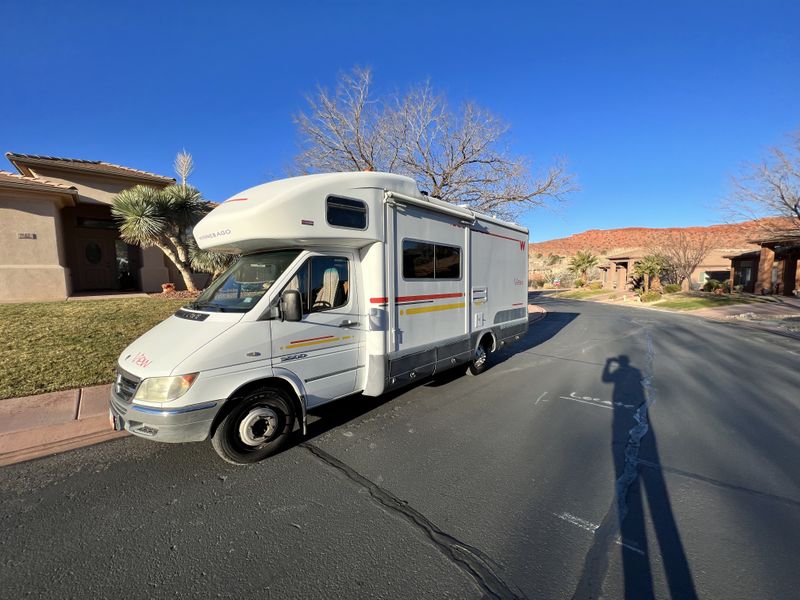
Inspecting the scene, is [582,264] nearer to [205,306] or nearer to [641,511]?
[641,511]

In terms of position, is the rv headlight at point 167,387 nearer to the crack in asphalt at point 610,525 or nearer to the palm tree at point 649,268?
the crack in asphalt at point 610,525

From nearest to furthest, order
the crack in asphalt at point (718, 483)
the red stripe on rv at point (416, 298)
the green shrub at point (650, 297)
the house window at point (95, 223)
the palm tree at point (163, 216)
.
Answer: the crack in asphalt at point (718, 483)
the red stripe on rv at point (416, 298)
the palm tree at point (163, 216)
the house window at point (95, 223)
the green shrub at point (650, 297)

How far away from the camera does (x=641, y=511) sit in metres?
2.99

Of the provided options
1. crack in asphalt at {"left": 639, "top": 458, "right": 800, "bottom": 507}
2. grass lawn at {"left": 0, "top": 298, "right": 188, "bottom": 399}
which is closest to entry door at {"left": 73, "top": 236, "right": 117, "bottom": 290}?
grass lawn at {"left": 0, "top": 298, "right": 188, "bottom": 399}

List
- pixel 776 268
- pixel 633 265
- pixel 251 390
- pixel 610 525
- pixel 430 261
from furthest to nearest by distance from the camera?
pixel 633 265 < pixel 776 268 < pixel 430 261 < pixel 251 390 < pixel 610 525

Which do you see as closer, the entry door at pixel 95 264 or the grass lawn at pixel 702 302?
the entry door at pixel 95 264

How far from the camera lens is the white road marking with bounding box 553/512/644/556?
2.61 metres

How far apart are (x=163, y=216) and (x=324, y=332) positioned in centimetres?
1204

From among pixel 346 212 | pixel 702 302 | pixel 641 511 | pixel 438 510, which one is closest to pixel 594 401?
pixel 641 511

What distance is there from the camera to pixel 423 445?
4.16 meters

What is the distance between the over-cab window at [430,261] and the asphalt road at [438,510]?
189 cm

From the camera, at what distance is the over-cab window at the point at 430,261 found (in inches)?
195

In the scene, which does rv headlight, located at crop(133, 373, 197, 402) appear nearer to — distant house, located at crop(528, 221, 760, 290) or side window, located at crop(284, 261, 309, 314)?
side window, located at crop(284, 261, 309, 314)

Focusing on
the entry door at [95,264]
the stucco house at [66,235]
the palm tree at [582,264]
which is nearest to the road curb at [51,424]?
the stucco house at [66,235]
